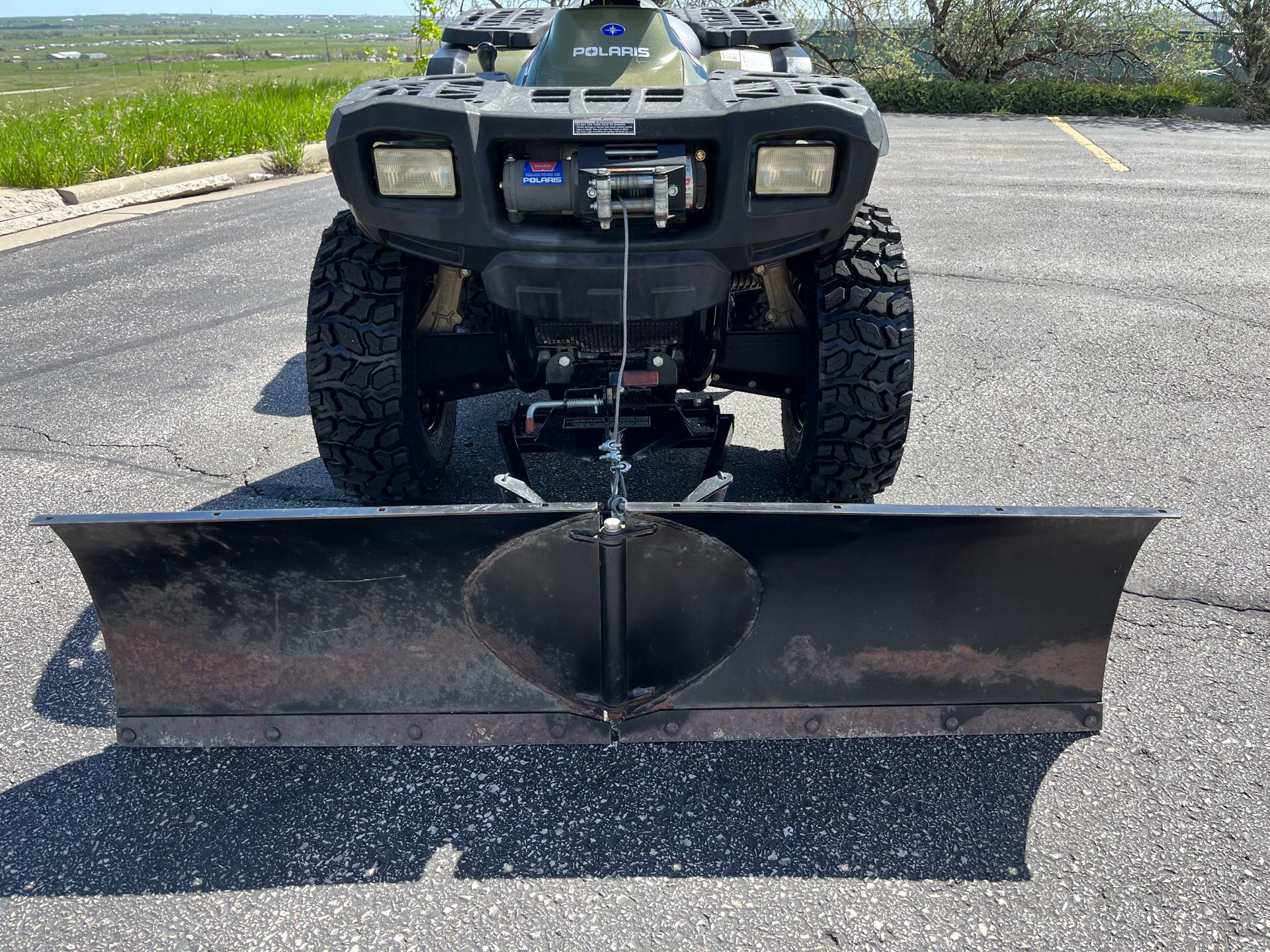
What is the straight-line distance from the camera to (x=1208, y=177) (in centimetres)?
1027

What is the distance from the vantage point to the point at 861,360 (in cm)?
308

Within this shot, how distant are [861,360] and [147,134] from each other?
9.84 meters

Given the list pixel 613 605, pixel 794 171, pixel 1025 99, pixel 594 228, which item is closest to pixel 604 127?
pixel 594 228

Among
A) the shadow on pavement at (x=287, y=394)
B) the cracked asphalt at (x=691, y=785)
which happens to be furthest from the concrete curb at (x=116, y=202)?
the shadow on pavement at (x=287, y=394)

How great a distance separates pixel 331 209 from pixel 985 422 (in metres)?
6.53

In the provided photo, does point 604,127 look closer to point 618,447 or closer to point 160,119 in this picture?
point 618,447

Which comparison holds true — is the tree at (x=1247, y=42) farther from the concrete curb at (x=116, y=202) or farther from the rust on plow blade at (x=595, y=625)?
the rust on plow blade at (x=595, y=625)

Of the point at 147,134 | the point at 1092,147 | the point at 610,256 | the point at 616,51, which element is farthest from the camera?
the point at 1092,147

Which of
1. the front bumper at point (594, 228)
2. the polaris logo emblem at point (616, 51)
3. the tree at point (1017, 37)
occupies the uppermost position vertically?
the tree at point (1017, 37)

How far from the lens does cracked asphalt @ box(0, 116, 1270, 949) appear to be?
208 centimetres

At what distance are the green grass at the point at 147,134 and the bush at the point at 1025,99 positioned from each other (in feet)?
28.9

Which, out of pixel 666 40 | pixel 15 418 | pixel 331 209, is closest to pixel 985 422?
pixel 666 40

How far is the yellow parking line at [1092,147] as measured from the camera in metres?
10.9

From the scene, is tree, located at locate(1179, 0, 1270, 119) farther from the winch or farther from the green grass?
the winch
